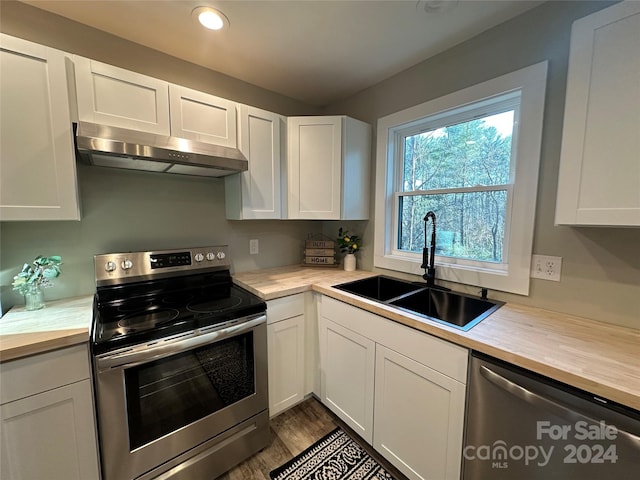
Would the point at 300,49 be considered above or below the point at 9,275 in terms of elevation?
above

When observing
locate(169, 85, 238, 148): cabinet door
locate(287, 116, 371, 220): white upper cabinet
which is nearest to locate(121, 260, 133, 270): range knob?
locate(169, 85, 238, 148): cabinet door

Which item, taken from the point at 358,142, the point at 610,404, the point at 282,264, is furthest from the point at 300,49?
the point at 610,404

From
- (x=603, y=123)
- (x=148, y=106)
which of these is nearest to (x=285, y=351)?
(x=148, y=106)

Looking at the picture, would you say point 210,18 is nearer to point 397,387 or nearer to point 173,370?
point 173,370

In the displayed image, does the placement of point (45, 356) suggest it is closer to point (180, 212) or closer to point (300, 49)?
point (180, 212)

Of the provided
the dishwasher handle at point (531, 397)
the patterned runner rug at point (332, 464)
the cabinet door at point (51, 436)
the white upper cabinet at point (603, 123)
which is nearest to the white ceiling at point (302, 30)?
the white upper cabinet at point (603, 123)

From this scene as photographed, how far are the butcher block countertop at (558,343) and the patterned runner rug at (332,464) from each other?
89cm

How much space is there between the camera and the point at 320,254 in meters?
2.41

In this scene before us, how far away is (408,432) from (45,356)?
1596 millimetres

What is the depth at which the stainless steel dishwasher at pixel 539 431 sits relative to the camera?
0.74 meters

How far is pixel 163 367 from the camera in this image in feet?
4.01

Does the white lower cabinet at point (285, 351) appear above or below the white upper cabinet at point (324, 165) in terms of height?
below

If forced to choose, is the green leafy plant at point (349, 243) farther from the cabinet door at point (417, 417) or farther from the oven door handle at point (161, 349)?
the oven door handle at point (161, 349)

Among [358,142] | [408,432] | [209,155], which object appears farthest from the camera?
[358,142]
